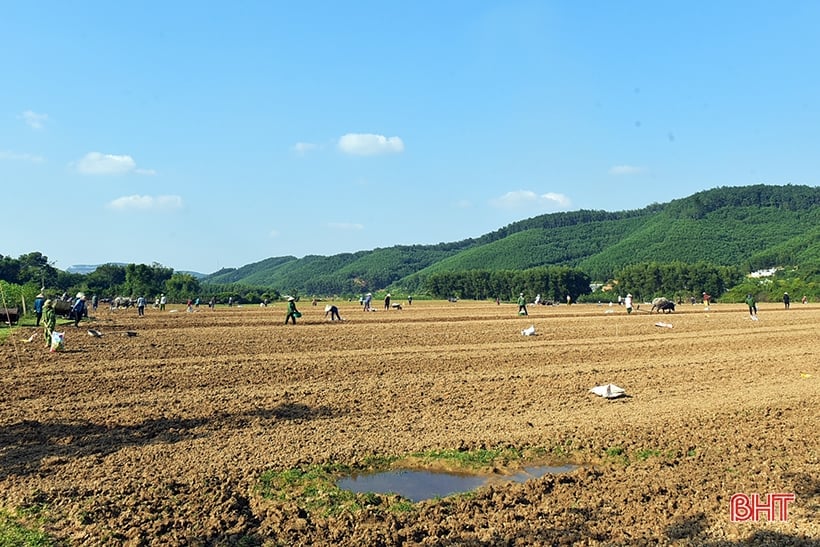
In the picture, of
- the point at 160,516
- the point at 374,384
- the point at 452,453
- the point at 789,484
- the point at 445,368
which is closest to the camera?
the point at 160,516

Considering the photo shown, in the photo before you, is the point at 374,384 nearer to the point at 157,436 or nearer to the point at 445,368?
the point at 445,368

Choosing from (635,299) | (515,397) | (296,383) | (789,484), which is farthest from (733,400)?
(635,299)

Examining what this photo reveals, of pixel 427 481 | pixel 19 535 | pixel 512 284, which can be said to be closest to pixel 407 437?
pixel 427 481

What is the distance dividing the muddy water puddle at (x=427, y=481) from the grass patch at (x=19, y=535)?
133 inches

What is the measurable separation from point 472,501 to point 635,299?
12785 cm

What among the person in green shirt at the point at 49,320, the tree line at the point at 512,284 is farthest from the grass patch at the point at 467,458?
the tree line at the point at 512,284

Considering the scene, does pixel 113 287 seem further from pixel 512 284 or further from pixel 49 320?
pixel 49 320

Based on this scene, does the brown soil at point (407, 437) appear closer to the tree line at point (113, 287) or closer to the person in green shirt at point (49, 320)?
the person in green shirt at point (49, 320)

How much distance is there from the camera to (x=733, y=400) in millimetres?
12812

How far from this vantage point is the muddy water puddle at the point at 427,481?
26.4 feet

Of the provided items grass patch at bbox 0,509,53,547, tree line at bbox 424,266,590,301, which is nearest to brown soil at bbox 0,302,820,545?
grass patch at bbox 0,509,53,547

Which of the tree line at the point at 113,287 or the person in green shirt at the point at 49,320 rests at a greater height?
the tree line at the point at 113,287

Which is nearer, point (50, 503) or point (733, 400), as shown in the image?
point (50, 503)

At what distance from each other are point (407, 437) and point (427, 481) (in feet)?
6.15
